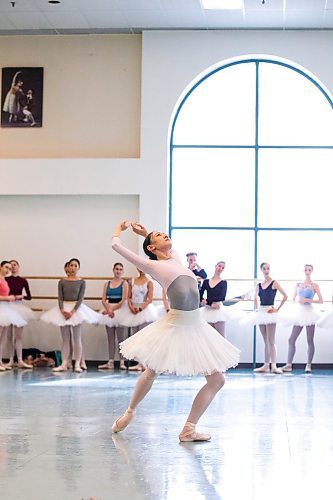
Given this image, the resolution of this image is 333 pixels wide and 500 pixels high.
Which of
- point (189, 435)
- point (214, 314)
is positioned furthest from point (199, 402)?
point (214, 314)

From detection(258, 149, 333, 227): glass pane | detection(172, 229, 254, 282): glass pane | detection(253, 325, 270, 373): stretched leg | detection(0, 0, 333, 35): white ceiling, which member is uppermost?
detection(0, 0, 333, 35): white ceiling

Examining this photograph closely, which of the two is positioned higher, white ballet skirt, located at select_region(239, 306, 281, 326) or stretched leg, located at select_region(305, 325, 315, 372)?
white ballet skirt, located at select_region(239, 306, 281, 326)

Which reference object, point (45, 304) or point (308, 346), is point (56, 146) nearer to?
point (45, 304)

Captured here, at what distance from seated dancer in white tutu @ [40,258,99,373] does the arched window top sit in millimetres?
2501

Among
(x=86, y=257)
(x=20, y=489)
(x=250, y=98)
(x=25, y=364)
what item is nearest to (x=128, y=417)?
(x=20, y=489)

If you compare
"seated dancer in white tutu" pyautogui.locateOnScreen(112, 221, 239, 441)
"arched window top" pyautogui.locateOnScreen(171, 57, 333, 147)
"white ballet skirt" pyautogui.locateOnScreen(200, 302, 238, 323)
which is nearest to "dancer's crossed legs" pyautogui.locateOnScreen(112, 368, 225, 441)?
"seated dancer in white tutu" pyautogui.locateOnScreen(112, 221, 239, 441)

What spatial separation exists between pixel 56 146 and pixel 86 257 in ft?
5.24

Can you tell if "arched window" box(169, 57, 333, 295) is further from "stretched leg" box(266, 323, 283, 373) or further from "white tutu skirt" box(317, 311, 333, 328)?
"white tutu skirt" box(317, 311, 333, 328)

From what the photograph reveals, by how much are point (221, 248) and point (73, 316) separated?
237 cm

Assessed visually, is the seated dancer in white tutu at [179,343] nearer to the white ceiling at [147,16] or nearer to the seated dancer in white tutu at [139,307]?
the seated dancer in white tutu at [139,307]

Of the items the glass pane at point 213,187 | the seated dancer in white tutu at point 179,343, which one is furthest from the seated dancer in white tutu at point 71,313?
the seated dancer in white tutu at point 179,343

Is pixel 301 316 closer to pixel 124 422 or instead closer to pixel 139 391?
pixel 124 422

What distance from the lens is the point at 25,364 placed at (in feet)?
35.9

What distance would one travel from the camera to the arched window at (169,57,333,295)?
11750mm
